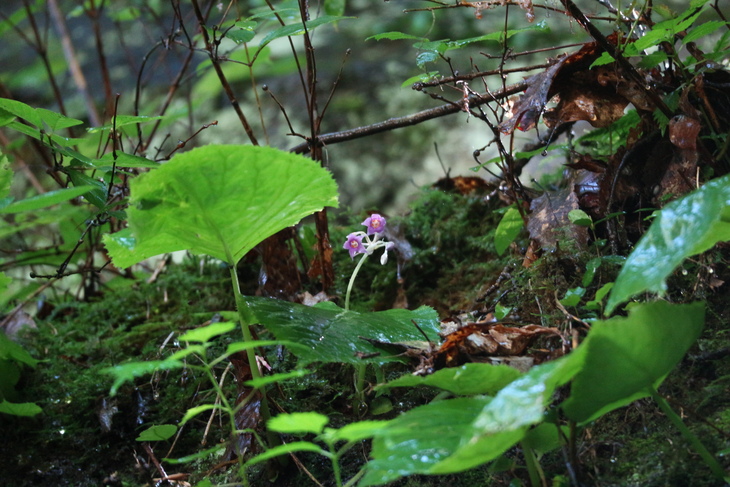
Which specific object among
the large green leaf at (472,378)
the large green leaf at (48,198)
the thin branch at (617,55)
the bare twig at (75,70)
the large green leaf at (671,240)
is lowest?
the large green leaf at (472,378)

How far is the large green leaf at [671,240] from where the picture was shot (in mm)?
781

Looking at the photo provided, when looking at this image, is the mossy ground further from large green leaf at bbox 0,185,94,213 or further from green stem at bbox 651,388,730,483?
large green leaf at bbox 0,185,94,213

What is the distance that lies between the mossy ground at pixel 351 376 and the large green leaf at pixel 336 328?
208mm

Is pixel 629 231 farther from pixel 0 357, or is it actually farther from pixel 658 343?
pixel 0 357

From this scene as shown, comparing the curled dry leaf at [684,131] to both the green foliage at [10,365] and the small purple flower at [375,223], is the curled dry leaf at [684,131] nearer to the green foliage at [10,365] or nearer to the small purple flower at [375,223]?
the small purple flower at [375,223]

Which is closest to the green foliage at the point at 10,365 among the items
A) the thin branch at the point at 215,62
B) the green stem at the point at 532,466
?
the thin branch at the point at 215,62

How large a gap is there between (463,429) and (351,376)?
0.72 m

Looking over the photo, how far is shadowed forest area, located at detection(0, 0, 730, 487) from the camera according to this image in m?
0.87

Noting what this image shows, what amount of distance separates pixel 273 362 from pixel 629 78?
4.08ft

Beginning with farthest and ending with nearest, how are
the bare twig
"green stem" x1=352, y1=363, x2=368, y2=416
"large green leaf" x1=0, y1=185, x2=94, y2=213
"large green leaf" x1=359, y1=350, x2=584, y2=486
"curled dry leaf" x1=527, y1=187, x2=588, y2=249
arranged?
the bare twig < "curled dry leaf" x1=527, y1=187, x2=588, y2=249 < "green stem" x1=352, y1=363, x2=368, y2=416 < "large green leaf" x1=0, y1=185, x2=94, y2=213 < "large green leaf" x1=359, y1=350, x2=584, y2=486

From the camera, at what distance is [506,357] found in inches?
47.3

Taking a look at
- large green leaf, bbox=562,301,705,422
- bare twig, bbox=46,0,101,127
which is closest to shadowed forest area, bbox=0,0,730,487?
large green leaf, bbox=562,301,705,422

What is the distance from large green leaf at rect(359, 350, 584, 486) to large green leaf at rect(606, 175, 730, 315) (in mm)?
130

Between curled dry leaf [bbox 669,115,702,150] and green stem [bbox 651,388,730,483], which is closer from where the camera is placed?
green stem [bbox 651,388,730,483]
